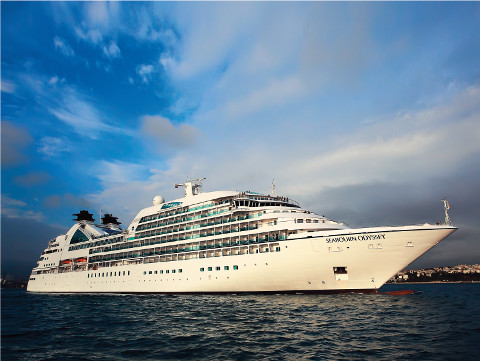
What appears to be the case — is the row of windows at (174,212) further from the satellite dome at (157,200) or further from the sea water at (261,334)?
the sea water at (261,334)

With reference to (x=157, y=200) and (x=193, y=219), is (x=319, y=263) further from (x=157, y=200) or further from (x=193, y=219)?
(x=157, y=200)

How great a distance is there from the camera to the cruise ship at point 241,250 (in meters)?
30.8

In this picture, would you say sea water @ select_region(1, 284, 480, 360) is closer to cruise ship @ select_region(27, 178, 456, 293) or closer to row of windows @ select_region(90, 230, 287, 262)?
cruise ship @ select_region(27, 178, 456, 293)

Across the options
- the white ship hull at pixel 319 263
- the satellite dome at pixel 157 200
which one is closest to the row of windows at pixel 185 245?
the white ship hull at pixel 319 263

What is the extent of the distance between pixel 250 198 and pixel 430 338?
29762 millimetres

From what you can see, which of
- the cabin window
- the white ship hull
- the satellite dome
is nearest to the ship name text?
the white ship hull

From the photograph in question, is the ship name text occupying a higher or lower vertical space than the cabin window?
higher

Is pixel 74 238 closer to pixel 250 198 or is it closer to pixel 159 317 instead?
pixel 250 198

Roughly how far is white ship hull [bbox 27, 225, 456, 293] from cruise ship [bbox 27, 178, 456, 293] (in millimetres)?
98

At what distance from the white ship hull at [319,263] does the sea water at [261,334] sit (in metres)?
4.98

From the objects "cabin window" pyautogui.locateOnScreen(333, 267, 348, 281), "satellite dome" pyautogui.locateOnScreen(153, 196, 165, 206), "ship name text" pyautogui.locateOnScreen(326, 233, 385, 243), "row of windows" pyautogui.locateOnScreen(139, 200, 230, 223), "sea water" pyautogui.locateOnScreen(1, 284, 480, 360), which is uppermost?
"satellite dome" pyautogui.locateOnScreen(153, 196, 165, 206)

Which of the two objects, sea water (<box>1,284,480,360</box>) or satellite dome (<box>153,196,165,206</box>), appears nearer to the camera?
sea water (<box>1,284,480,360</box>)

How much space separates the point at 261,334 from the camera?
1728 cm

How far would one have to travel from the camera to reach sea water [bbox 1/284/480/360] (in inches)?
539
